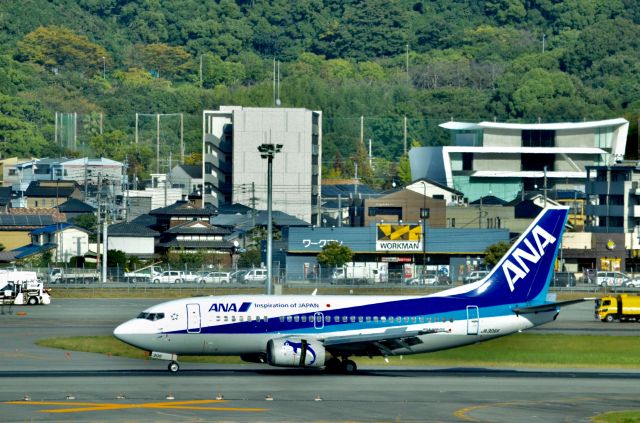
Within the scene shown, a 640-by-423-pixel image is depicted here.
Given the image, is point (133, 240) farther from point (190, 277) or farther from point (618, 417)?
point (618, 417)

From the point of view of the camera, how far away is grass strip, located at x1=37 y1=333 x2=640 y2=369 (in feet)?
239

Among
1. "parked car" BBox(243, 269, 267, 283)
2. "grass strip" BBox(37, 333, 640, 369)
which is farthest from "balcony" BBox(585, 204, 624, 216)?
"grass strip" BBox(37, 333, 640, 369)

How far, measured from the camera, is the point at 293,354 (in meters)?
63.4

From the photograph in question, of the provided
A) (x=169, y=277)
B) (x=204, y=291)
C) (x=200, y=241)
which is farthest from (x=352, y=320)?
(x=200, y=241)

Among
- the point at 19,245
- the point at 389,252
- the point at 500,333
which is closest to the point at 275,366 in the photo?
the point at 500,333

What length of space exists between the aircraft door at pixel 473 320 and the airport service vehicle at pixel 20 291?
59333 millimetres

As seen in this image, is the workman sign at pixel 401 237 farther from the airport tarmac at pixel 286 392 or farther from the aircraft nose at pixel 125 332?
the aircraft nose at pixel 125 332

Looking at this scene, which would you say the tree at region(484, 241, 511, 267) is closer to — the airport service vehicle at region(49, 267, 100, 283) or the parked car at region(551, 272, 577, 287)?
the parked car at region(551, 272, 577, 287)

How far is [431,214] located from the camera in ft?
602

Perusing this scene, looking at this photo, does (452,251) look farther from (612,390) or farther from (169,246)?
(612,390)

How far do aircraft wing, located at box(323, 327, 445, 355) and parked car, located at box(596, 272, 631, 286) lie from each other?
80330 mm

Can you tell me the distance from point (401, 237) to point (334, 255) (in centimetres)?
954

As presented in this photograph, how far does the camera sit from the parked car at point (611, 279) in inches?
5733

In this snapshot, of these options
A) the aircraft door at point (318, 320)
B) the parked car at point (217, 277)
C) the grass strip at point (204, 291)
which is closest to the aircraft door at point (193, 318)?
the aircraft door at point (318, 320)
